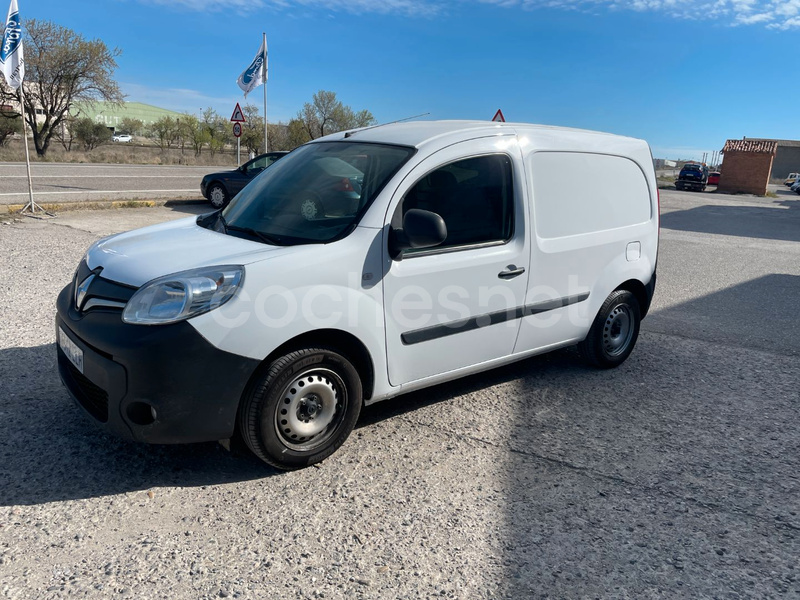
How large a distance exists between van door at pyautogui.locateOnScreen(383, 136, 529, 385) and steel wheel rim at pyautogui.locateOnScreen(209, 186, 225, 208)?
12.5m

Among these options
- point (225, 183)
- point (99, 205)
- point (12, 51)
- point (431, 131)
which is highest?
point (12, 51)

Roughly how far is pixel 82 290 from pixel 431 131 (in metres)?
2.20

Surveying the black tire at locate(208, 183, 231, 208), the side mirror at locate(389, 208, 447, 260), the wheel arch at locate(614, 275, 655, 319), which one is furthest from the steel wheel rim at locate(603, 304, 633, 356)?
the black tire at locate(208, 183, 231, 208)

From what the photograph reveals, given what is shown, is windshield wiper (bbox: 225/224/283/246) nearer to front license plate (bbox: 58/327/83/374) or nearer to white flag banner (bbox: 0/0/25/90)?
front license plate (bbox: 58/327/83/374)

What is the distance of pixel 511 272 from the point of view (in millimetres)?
3943

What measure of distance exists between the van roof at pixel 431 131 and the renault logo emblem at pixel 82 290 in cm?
183

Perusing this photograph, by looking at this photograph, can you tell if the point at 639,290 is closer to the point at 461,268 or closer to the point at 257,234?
the point at 461,268

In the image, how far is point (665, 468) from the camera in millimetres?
3516

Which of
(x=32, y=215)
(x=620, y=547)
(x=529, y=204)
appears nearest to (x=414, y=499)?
(x=620, y=547)

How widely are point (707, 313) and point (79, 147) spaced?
53.5 m

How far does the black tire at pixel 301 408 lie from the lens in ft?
10.0

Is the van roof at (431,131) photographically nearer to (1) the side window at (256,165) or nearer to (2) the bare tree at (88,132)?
Answer: (1) the side window at (256,165)

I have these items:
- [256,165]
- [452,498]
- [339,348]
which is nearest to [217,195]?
[256,165]

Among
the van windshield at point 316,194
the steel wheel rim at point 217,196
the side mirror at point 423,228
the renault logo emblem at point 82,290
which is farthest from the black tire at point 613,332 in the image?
the steel wheel rim at point 217,196
